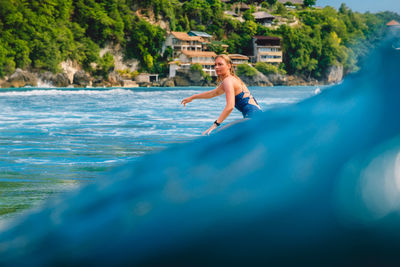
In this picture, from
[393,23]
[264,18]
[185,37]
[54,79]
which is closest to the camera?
[393,23]

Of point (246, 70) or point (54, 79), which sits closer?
point (54, 79)

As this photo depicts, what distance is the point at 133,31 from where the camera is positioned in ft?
217

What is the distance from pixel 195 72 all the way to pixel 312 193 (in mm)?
63979

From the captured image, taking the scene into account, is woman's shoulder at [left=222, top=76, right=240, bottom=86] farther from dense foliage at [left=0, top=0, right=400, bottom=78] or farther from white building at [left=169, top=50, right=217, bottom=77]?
white building at [left=169, top=50, right=217, bottom=77]

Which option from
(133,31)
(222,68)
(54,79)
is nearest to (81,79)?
(54,79)

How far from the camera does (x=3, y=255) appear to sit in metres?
1.11

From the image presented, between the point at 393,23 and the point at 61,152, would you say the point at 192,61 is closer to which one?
the point at 61,152

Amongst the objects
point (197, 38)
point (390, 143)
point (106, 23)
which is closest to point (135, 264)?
point (390, 143)

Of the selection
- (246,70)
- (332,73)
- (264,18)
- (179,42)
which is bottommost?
(332,73)

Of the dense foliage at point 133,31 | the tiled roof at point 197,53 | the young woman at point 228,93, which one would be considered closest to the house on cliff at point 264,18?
the dense foliage at point 133,31

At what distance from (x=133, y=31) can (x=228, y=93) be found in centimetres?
6497

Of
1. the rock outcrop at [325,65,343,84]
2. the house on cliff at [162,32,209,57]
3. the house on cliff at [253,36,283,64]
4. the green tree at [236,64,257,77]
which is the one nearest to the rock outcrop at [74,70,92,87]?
the house on cliff at [162,32,209,57]

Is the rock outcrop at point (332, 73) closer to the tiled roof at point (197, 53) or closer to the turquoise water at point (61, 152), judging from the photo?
the tiled roof at point (197, 53)

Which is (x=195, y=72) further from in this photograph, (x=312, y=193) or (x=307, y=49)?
(x=312, y=193)
